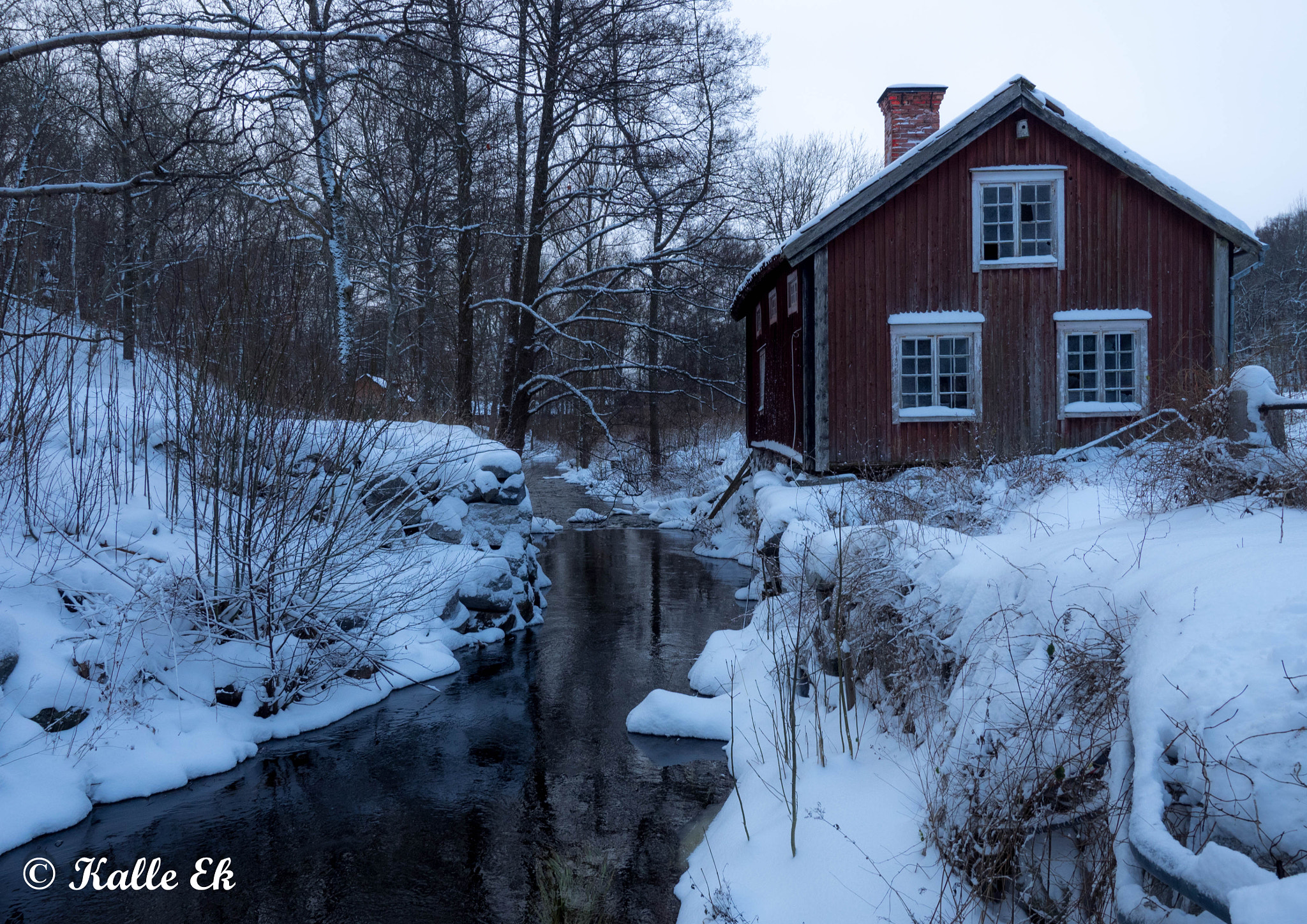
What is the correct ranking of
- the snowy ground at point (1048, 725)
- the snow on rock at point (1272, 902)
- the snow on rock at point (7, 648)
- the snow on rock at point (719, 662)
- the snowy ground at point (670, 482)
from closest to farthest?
the snow on rock at point (1272, 902), the snowy ground at point (1048, 725), the snow on rock at point (7, 648), the snow on rock at point (719, 662), the snowy ground at point (670, 482)

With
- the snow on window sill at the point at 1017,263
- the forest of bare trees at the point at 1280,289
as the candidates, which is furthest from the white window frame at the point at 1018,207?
the forest of bare trees at the point at 1280,289

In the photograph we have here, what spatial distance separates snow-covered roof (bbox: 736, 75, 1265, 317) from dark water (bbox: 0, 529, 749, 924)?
707 centimetres

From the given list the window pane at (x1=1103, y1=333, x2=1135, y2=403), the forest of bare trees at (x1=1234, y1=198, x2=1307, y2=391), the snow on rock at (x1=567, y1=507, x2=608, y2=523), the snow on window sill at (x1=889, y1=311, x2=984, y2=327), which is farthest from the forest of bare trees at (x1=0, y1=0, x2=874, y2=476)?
the forest of bare trees at (x1=1234, y1=198, x2=1307, y2=391)

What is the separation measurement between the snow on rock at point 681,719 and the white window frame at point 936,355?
691 cm

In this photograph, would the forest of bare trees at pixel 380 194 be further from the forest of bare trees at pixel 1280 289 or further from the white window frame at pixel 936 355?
the forest of bare trees at pixel 1280 289

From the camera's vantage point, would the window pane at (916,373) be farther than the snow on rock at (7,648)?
Yes

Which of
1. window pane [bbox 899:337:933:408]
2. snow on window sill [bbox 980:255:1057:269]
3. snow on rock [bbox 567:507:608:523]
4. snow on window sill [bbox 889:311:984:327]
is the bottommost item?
snow on rock [bbox 567:507:608:523]

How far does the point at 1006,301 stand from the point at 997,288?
232 millimetres

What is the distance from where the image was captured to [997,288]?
12781 millimetres

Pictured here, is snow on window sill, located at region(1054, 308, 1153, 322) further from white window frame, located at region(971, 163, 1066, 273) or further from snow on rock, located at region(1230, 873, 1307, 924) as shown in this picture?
snow on rock, located at region(1230, 873, 1307, 924)

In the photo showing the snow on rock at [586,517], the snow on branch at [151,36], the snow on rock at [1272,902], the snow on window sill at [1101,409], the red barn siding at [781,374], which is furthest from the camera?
the snow on rock at [586,517]

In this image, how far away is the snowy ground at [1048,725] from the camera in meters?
2.67

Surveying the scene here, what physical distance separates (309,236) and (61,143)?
7.99 m

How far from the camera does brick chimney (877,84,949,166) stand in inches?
583
